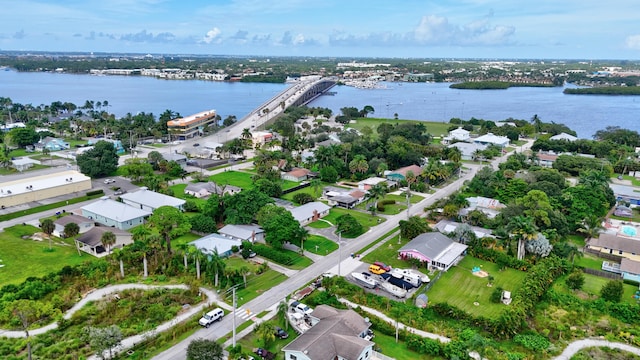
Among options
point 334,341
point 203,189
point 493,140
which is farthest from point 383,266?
point 493,140

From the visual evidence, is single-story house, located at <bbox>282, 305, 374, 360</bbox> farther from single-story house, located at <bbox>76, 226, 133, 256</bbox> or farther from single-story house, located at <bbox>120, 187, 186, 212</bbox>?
single-story house, located at <bbox>120, 187, 186, 212</bbox>

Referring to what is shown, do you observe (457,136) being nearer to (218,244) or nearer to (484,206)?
(484,206)

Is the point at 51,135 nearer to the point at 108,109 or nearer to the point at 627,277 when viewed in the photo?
the point at 108,109

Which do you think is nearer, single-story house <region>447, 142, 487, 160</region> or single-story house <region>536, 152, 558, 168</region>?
single-story house <region>536, 152, 558, 168</region>

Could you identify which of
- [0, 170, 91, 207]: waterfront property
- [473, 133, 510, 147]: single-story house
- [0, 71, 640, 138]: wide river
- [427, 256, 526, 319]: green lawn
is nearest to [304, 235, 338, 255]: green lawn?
[427, 256, 526, 319]: green lawn

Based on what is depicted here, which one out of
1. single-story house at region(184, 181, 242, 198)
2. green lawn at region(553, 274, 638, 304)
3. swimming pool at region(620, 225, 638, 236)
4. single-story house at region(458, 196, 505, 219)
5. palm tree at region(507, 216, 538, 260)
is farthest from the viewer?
single-story house at region(184, 181, 242, 198)

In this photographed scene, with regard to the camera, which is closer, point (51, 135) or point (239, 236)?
point (239, 236)

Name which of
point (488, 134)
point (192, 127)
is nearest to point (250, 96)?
point (192, 127)
